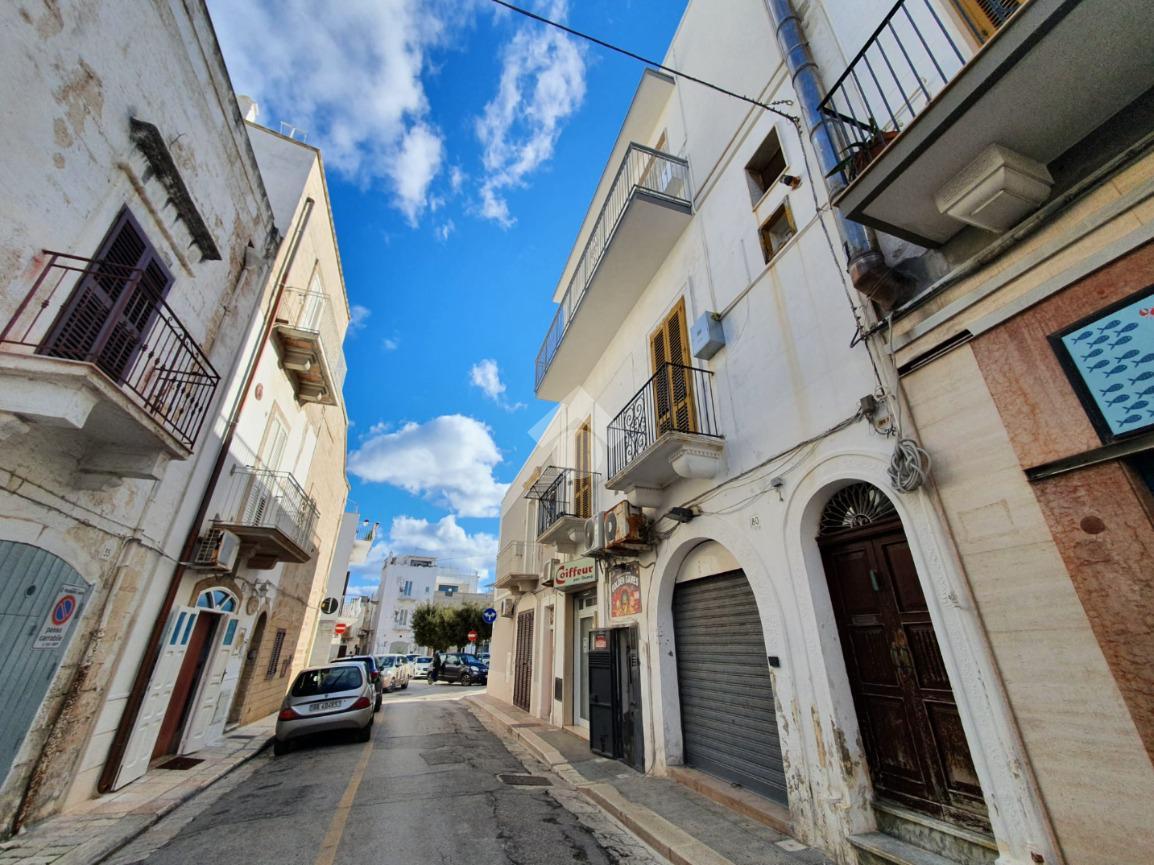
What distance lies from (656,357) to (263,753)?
33.4ft

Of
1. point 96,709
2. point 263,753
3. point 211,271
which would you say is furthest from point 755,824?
point 211,271

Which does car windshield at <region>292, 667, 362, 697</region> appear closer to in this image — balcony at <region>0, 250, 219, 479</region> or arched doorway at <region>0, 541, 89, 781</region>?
arched doorway at <region>0, 541, 89, 781</region>

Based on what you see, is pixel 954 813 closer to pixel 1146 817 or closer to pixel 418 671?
pixel 1146 817

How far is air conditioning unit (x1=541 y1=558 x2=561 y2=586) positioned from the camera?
38.7 ft

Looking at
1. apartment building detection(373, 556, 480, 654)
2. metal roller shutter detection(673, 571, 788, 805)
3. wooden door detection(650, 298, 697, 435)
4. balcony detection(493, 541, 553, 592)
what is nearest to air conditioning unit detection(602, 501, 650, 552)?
metal roller shutter detection(673, 571, 788, 805)

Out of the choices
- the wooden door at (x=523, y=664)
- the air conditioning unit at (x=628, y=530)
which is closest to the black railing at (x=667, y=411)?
the air conditioning unit at (x=628, y=530)

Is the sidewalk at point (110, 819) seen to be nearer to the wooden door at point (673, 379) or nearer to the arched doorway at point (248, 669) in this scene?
the arched doorway at point (248, 669)

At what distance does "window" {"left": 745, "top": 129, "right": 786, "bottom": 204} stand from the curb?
10021 millimetres

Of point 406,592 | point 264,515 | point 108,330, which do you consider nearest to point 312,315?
point 264,515

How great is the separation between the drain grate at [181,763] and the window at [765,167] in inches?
467

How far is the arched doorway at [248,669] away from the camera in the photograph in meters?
10.3

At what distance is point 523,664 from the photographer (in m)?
14.5

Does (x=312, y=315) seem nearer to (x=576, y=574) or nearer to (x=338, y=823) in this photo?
(x=576, y=574)

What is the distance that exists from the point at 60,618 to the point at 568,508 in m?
8.54
